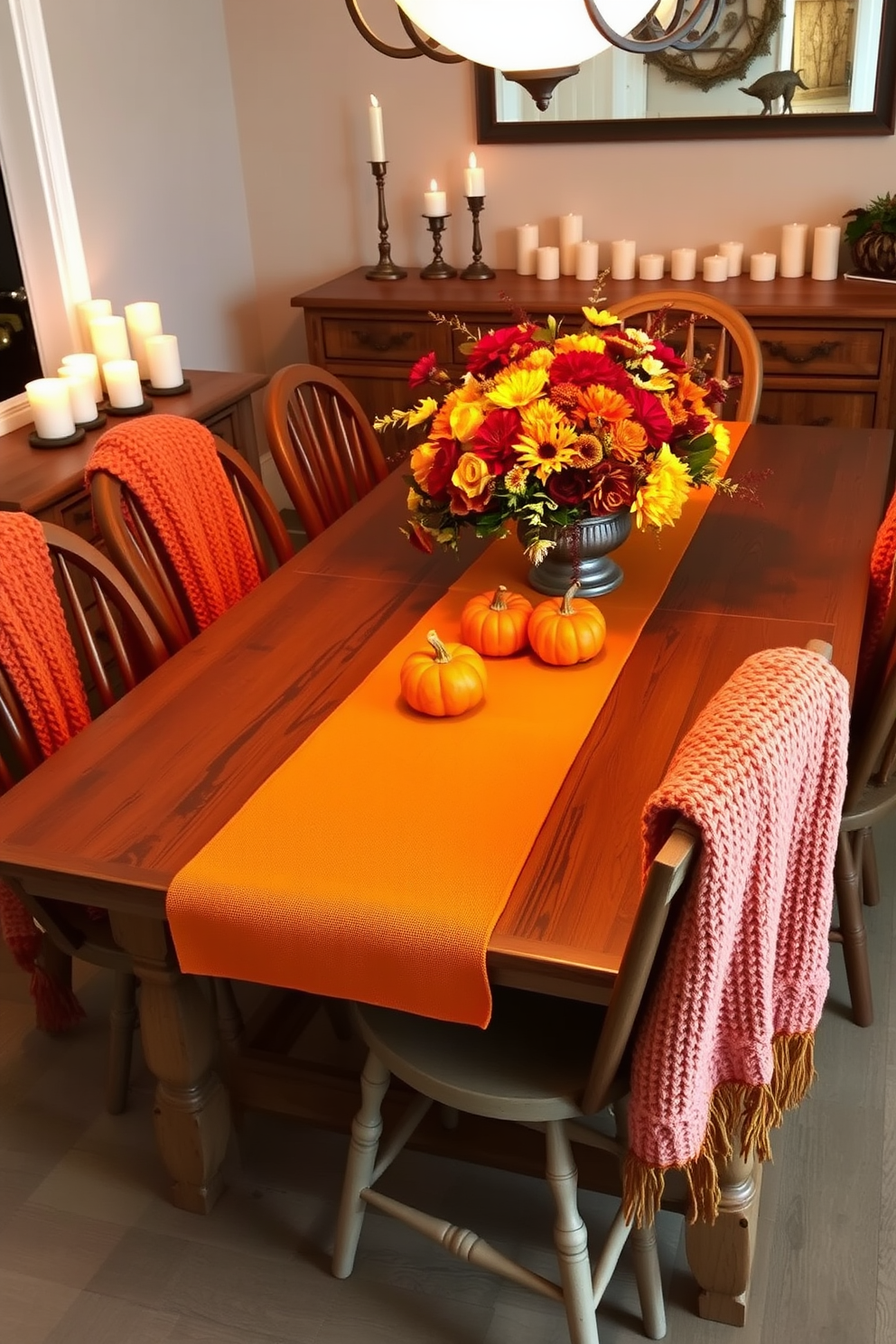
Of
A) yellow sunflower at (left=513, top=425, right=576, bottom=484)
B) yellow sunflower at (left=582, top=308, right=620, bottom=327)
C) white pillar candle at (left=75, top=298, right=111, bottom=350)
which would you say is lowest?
white pillar candle at (left=75, top=298, right=111, bottom=350)

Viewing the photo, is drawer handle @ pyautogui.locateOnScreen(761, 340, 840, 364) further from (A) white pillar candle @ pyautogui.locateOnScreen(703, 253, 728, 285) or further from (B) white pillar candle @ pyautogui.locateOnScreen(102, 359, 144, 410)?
(B) white pillar candle @ pyautogui.locateOnScreen(102, 359, 144, 410)

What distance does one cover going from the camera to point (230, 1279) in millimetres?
1710

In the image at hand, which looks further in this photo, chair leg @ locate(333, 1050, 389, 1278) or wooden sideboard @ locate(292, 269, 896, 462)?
wooden sideboard @ locate(292, 269, 896, 462)

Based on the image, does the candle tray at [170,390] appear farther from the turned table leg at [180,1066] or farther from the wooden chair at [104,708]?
the turned table leg at [180,1066]

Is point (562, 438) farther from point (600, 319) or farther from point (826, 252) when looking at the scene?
point (826, 252)

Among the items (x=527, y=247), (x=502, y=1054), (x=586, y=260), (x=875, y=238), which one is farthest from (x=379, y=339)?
(x=502, y=1054)

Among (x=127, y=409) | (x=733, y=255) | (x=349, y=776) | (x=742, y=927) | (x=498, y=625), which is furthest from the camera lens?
(x=733, y=255)

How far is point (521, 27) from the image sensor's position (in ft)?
4.25

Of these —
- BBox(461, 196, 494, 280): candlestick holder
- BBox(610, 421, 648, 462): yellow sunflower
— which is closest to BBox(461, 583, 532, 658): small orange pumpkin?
BBox(610, 421, 648, 462): yellow sunflower

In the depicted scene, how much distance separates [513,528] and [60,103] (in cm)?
173

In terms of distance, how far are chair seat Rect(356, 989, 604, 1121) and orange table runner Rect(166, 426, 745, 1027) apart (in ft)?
0.45

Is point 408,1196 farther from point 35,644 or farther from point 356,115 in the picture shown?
point 356,115

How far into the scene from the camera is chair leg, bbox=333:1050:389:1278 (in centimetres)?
156

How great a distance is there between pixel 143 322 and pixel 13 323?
0.31 m
